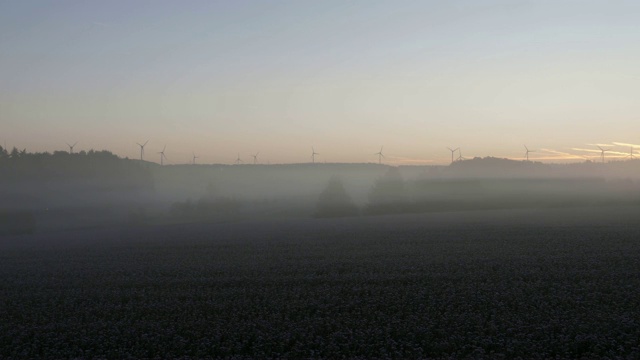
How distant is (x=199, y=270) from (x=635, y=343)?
757 inches

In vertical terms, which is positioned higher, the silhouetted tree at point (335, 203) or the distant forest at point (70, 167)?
the distant forest at point (70, 167)

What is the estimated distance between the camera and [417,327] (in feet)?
52.2

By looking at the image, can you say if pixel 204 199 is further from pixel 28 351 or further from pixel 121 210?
pixel 28 351

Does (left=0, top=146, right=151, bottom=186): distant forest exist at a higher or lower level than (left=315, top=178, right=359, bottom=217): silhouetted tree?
higher

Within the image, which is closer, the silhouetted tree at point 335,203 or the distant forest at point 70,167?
the silhouetted tree at point 335,203

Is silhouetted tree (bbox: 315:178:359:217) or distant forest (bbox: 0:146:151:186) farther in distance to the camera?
distant forest (bbox: 0:146:151:186)

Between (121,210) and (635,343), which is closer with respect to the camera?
(635,343)

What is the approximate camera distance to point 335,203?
85.8m

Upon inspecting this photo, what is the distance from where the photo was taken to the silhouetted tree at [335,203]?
8331cm

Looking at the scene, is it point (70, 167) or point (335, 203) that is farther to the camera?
point (70, 167)

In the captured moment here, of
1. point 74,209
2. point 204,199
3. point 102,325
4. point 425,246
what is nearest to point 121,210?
point 74,209

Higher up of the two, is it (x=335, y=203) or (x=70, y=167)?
(x=70, y=167)

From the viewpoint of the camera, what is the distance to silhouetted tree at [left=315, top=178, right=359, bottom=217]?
83.3 metres

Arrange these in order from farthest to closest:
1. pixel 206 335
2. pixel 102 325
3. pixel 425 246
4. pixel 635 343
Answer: pixel 425 246 < pixel 102 325 < pixel 206 335 < pixel 635 343
